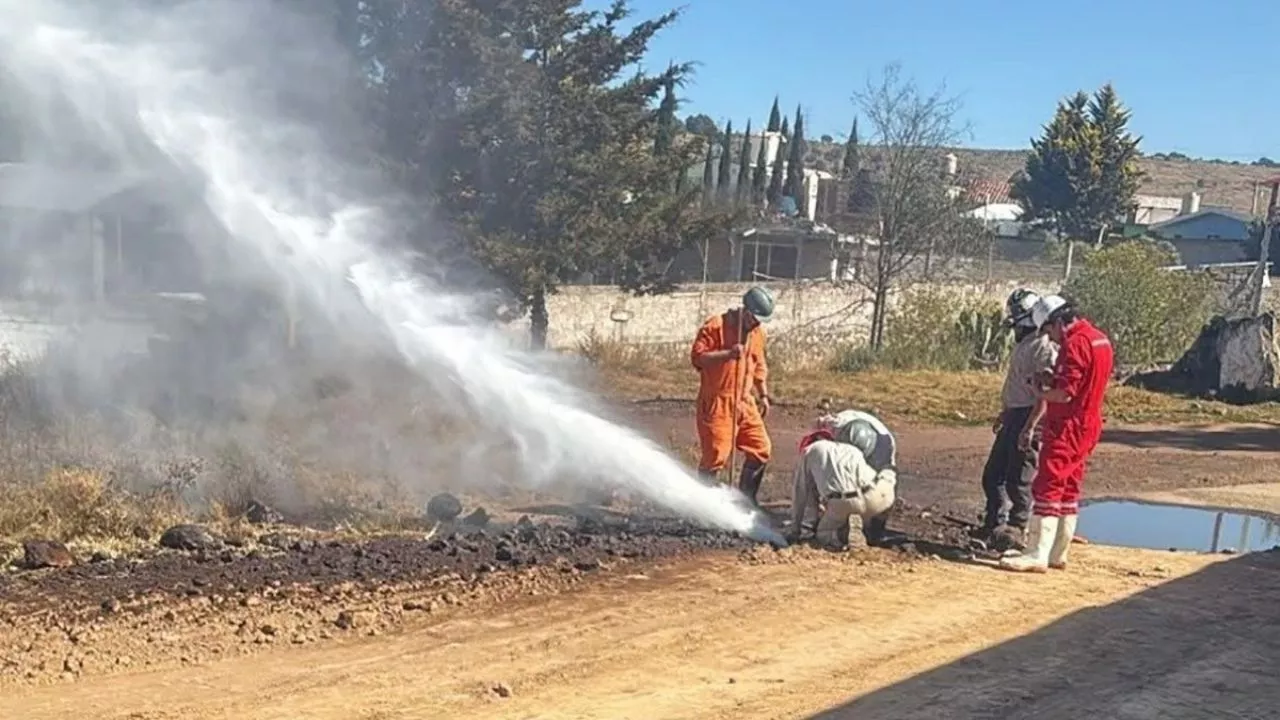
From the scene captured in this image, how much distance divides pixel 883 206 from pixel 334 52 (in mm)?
12501

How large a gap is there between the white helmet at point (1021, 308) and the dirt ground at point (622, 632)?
1.69 meters

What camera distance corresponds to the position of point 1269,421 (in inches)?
800

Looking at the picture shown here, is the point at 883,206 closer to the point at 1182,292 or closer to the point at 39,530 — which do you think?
the point at 1182,292

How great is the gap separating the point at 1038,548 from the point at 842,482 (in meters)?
1.33

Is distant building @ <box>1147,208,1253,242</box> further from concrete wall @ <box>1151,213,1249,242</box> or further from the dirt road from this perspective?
the dirt road

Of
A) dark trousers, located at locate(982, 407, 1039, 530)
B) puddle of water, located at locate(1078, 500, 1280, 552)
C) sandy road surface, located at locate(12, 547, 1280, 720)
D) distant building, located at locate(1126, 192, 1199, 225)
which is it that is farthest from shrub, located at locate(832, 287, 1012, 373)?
distant building, located at locate(1126, 192, 1199, 225)

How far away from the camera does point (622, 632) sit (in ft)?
23.5

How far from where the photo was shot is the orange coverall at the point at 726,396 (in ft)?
33.5

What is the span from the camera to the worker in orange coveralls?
10.2m

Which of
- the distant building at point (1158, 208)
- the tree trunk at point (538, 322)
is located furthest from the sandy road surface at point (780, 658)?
the distant building at point (1158, 208)

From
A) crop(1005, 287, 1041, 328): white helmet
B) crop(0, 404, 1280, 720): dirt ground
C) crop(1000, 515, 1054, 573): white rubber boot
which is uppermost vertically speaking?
crop(1005, 287, 1041, 328): white helmet

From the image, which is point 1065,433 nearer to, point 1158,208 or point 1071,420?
point 1071,420

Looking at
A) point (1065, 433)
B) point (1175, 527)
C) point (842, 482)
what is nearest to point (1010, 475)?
point (1065, 433)

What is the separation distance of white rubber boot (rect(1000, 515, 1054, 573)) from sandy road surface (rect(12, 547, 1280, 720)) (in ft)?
0.59
